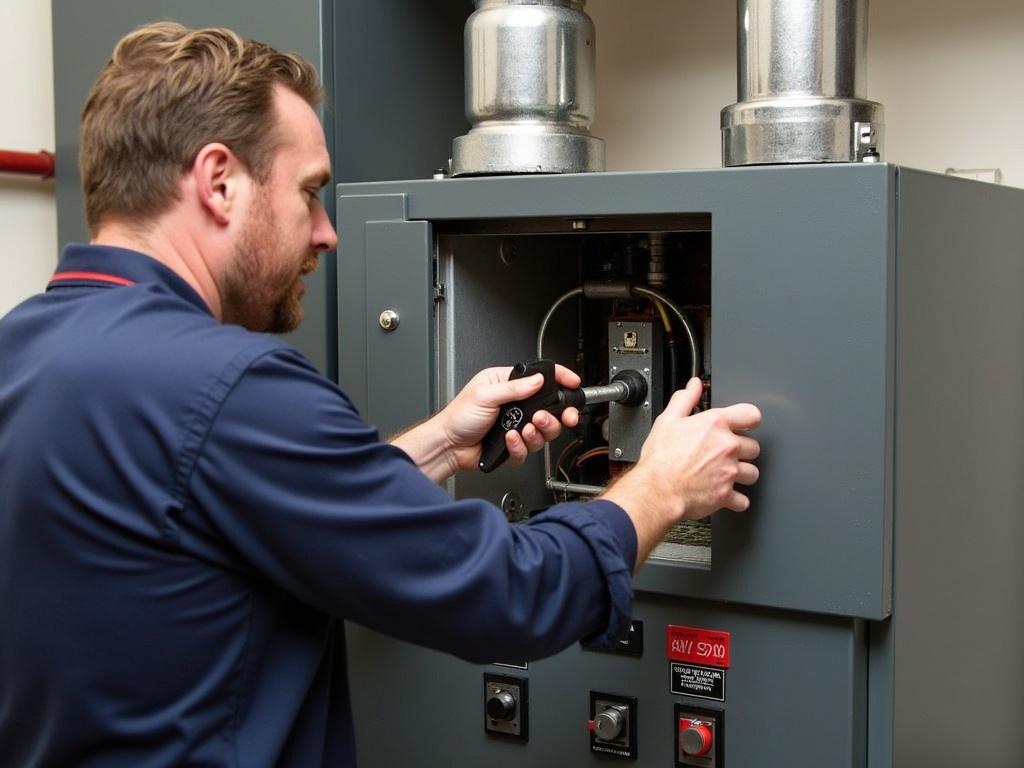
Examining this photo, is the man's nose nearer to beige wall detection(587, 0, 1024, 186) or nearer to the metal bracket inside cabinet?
the metal bracket inside cabinet

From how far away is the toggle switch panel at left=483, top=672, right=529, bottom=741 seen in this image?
56.5 inches

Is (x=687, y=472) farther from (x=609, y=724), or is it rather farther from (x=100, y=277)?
(x=100, y=277)

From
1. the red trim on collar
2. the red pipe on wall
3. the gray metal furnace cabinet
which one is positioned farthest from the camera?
the red pipe on wall

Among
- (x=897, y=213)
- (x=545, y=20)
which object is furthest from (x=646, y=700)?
Answer: (x=545, y=20)

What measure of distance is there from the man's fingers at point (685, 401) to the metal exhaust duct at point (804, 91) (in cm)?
27

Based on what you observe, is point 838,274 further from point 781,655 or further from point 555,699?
point 555,699

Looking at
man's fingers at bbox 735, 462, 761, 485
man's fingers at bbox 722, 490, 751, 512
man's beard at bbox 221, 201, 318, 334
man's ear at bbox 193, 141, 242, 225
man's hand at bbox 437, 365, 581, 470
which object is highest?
man's ear at bbox 193, 141, 242, 225

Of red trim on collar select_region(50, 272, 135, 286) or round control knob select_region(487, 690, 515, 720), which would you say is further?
round control knob select_region(487, 690, 515, 720)

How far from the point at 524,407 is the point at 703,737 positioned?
40cm

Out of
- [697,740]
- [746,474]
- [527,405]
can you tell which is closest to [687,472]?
[746,474]

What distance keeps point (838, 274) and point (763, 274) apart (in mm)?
77

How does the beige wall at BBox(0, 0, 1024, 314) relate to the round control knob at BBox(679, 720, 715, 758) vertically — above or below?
above

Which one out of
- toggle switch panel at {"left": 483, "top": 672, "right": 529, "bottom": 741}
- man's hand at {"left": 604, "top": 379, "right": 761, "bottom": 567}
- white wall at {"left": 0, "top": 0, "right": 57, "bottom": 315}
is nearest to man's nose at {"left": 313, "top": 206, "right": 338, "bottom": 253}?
man's hand at {"left": 604, "top": 379, "right": 761, "bottom": 567}

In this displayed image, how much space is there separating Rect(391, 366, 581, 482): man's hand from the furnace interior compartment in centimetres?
Answer: 7
